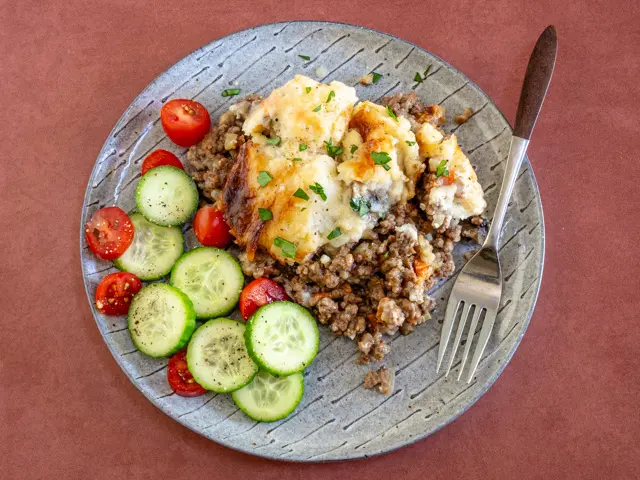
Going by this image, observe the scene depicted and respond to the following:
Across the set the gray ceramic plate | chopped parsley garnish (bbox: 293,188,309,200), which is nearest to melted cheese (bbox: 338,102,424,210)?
chopped parsley garnish (bbox: 293,188,309,200)

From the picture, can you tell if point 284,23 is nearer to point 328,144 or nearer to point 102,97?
point 328,144

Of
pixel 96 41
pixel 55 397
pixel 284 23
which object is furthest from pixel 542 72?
pixel 55 397

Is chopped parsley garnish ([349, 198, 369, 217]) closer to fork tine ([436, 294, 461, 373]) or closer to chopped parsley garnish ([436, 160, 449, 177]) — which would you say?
chopped parsley garnish ([436, 160, 449, 177])

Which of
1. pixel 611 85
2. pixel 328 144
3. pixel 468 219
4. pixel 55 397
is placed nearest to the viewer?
pixel 328 144

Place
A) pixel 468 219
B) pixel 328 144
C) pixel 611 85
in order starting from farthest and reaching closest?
pixel 611 85, pixel 468 219, pixel 328 144

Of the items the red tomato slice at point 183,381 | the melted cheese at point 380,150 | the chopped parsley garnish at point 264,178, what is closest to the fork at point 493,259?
the melted cheese at point 380,150

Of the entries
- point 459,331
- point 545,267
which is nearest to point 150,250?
point 459,331
